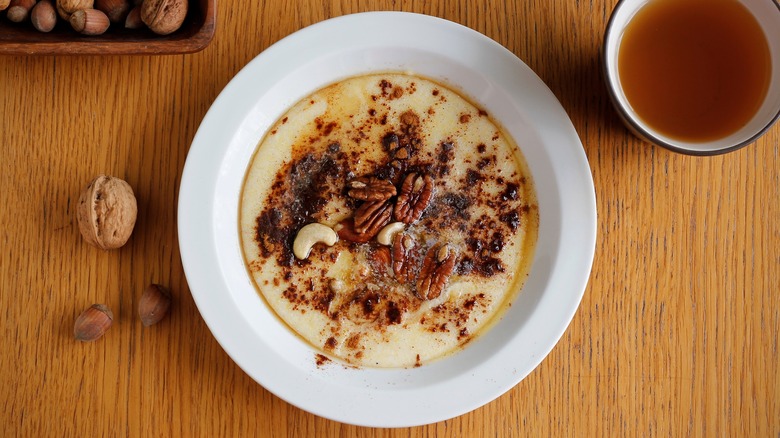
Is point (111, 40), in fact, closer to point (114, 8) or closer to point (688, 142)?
point (114, 8)

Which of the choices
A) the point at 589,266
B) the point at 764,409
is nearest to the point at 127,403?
the point at 589,266

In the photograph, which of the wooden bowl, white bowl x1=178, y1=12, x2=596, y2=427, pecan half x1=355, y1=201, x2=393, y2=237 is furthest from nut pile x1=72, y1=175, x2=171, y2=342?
pecan half x1=355, y1=201, x2=393, y2=237

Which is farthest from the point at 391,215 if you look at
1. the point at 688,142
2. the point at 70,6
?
the point at 70,6

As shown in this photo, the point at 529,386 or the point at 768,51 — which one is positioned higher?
the point at 768,51

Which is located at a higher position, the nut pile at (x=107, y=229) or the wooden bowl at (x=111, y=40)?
the wooden bowl at (x=111, y=40)

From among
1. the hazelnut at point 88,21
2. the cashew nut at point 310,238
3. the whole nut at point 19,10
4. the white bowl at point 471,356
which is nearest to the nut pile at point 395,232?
the cashew nut at point 310,238

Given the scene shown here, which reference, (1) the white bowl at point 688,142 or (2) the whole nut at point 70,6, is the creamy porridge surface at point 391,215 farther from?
(2) the whole nut at point 70,6

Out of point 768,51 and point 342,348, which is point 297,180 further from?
point 768,51
